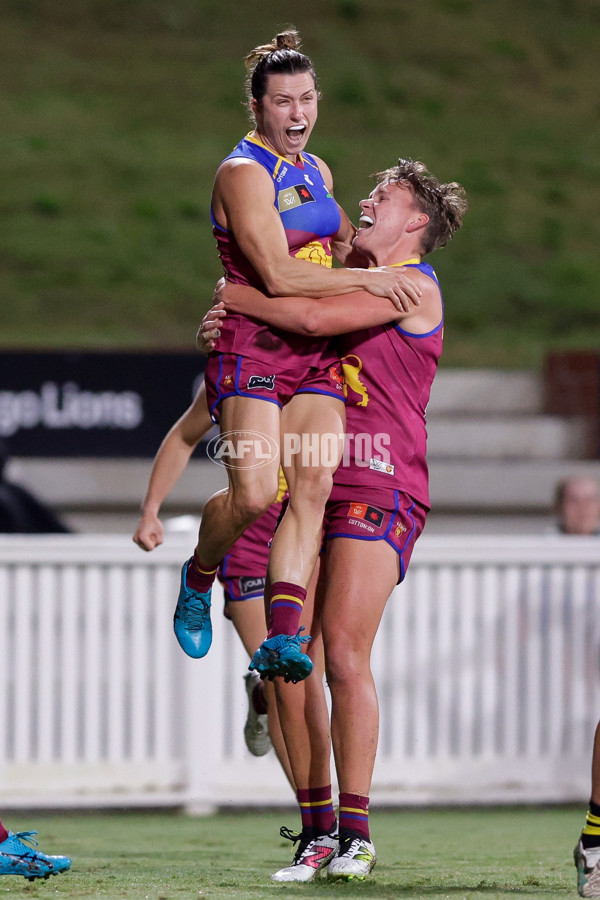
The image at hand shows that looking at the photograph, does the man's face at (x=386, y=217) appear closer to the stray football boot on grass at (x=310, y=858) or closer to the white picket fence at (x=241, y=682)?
the stray football boot on grass at (x=310, y=858)

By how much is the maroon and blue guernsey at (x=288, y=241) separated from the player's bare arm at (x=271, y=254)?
0.28 feet

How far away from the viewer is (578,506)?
7320 mm

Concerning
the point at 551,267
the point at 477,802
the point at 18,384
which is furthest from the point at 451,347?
the point at 477,802

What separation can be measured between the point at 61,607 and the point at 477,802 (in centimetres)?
240

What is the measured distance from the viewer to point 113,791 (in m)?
6.73

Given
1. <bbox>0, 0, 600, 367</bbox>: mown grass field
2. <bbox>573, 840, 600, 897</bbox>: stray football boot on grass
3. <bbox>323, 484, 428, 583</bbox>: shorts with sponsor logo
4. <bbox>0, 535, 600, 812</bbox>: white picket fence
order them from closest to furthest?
<bbox>573, 840, 600, 897</bbox>: stray football boot on grass
<bbox>323, 484, 428, 583</bbox>: shorts with sponsor logo
<bbox>0, 535, 600, 812</bbox>: white picket fence
<bbox>0, 0, 600, 367</bbox>: mown grass field

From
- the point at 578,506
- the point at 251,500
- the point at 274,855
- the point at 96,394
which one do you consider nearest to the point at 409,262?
the point at 251,500

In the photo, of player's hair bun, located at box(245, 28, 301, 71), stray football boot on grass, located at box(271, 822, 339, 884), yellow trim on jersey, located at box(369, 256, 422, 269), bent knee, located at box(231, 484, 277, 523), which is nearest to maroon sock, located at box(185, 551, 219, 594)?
bent knee, located at box(231, 484, 277, 523)

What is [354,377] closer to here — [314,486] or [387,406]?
[387,406]

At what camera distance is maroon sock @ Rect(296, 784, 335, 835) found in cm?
413

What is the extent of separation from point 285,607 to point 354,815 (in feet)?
2.12

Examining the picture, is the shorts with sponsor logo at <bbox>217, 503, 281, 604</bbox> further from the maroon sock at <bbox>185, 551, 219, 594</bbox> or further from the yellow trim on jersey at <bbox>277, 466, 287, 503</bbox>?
the maroon sock at <bbox>185, 551, 219, 594</bbox>

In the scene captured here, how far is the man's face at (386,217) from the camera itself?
4297 mm

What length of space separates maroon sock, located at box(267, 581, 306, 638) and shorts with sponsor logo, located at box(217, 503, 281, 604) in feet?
3.47
